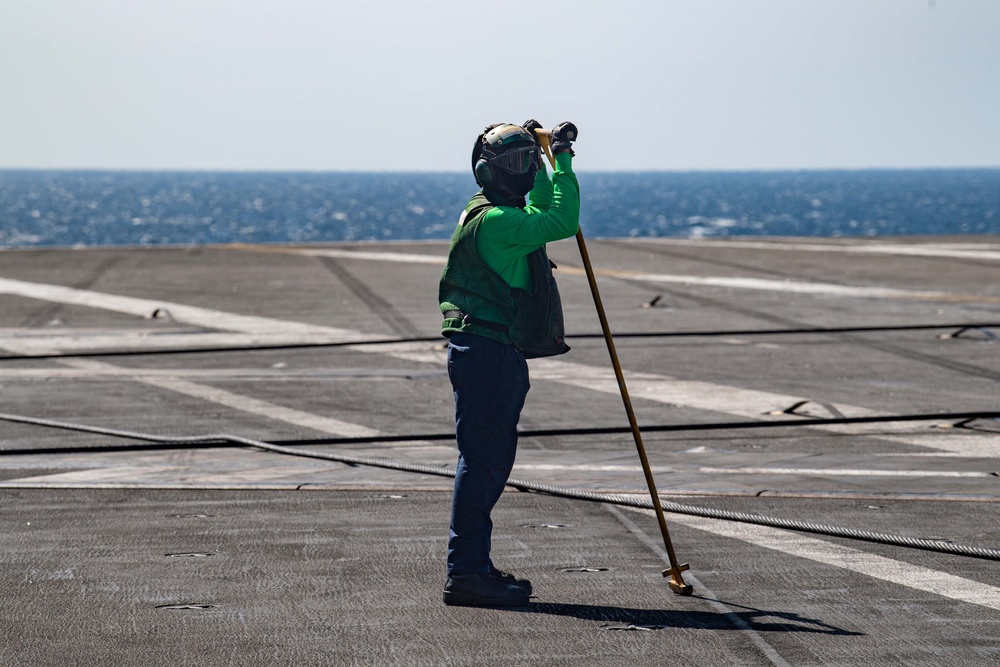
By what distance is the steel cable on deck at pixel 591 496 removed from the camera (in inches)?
A: 227

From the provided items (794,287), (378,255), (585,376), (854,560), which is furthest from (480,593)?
(378,255)

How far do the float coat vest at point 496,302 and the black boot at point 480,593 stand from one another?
94 cm

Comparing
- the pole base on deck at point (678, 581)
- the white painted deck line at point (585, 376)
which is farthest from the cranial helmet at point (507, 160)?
the white painted deck line at point (585, 376)

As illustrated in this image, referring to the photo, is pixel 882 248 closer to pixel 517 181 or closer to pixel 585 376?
pixel 585 376

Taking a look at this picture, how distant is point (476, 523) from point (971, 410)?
599cm

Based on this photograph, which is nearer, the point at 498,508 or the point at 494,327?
the point at 494,327

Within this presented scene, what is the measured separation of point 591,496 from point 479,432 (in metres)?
1.82

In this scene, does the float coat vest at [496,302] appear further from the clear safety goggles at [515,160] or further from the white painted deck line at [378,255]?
the white painted deck line at [378,255]

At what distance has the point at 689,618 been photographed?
481 cm

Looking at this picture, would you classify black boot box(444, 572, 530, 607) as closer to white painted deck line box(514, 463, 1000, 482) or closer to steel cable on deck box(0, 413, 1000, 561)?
steel cable on deck box(0, 413, 1000, 561)

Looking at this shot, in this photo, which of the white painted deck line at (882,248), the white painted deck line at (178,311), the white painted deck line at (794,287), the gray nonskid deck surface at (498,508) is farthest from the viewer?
the white painted deck line at (882,248)

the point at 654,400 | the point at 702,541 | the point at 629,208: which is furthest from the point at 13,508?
the point at 629,208

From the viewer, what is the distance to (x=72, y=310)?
1653cm

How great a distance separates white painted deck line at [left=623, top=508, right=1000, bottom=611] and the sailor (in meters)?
1.39
